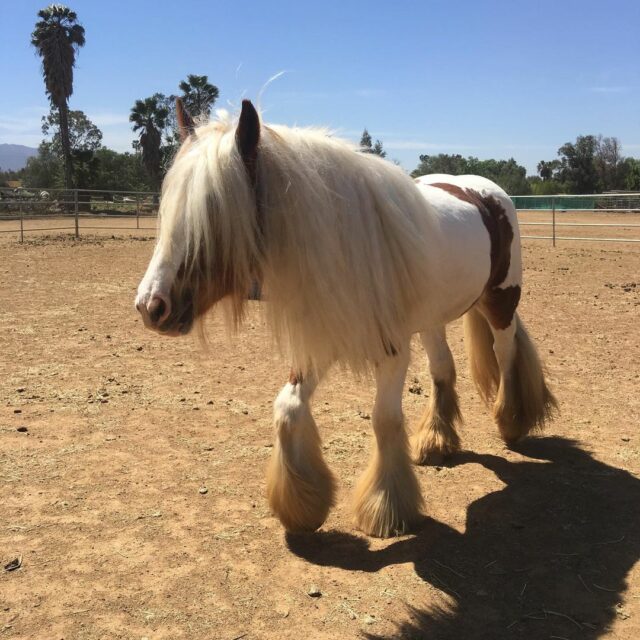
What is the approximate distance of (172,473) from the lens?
3.25m

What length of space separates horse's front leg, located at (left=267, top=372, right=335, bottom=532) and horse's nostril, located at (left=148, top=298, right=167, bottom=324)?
0.86 meters

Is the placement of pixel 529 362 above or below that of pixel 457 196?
below

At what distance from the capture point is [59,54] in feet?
97.6

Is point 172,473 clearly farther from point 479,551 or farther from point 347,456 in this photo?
point 479,551

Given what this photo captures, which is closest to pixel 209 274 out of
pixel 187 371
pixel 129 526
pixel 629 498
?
pixel 129 526

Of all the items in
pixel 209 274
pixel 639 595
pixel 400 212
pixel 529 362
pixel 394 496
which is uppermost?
pixel 400 212

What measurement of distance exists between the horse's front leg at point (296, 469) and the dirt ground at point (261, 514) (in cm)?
12

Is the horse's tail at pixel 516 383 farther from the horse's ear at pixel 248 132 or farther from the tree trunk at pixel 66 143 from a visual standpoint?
the tree trunk at pixel 66 143

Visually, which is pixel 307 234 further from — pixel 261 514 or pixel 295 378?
pixel 261 514

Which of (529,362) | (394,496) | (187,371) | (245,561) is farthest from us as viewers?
(187,371)

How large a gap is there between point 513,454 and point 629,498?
0.77m

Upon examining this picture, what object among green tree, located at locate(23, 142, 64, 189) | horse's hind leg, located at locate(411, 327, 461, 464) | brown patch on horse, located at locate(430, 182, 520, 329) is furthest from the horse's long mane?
green tree, located at locate(23, 142, 64, 189)

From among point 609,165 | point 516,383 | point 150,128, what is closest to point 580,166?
point 609,165

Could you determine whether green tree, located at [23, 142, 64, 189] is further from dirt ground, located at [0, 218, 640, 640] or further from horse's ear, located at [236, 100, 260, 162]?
horse's ear, located at [236, 100, 260, 162]
